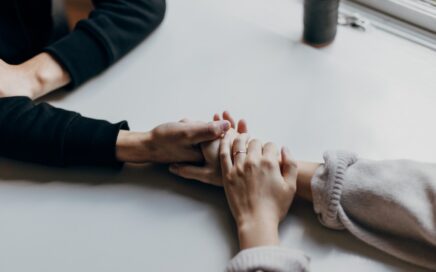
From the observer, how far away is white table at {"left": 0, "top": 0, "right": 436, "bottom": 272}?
738 mm

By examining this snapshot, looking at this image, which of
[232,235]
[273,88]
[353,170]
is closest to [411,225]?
[353,170]

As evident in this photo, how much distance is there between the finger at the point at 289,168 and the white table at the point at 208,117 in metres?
0.04

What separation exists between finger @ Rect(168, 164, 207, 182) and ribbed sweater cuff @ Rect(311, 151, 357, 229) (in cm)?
17

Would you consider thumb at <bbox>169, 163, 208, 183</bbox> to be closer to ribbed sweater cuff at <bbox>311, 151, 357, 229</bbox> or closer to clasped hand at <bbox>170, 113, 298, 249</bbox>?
clasped hand at <bbox>170, 113, 298, 249</bbox>

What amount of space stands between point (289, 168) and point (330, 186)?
0.25 ft

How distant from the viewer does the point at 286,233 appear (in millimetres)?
744

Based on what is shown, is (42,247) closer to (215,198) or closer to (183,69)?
(215,198)

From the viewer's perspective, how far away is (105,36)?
0.98m

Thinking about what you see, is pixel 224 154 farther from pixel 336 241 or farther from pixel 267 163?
pixel 336 241

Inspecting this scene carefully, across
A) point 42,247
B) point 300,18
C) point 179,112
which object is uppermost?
point 300,18

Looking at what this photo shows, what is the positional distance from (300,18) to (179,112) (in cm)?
37

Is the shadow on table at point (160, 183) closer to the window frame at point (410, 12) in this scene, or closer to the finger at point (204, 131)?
the finger at point (204, 131)

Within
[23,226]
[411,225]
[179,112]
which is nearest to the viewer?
[411,225]

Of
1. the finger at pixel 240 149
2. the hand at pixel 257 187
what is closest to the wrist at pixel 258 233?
the hand at pixel 257 187
